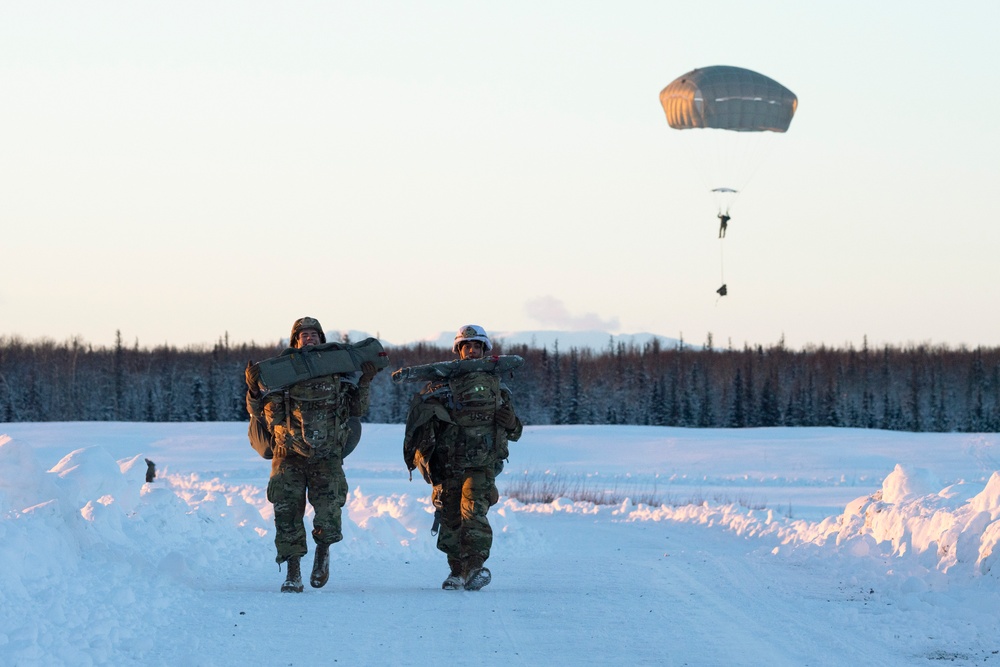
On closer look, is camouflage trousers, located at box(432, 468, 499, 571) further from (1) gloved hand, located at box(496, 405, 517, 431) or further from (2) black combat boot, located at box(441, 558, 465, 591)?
(1) gloved hand, located at box(496, 405, 517, 431)

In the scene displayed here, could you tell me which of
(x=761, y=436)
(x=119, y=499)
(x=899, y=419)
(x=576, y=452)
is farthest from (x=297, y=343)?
(x=899, y=419)

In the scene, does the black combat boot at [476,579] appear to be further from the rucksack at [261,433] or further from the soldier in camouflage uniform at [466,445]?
the rucksack at [261,433]

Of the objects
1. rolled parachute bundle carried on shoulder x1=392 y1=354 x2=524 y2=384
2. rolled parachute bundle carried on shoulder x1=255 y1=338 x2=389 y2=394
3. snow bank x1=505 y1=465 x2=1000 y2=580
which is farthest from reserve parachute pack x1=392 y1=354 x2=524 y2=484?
snow bank x1=505 y1=465 x2=1000 y2=580

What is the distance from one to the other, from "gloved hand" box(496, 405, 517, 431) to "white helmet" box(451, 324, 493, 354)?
1.77ft

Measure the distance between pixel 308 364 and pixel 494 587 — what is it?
2.39m

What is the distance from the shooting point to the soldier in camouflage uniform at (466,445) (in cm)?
1062

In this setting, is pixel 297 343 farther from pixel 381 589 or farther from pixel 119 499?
pixel 119 499

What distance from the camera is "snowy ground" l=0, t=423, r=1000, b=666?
707 centimetres

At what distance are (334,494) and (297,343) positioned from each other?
4.13 ft

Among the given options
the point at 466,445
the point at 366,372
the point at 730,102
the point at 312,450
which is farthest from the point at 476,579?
the point at 730,102

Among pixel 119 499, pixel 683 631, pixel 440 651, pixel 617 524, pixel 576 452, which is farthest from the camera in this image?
pixel 576 452

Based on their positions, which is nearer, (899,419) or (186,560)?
(186,560)

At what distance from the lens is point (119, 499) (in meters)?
12.2

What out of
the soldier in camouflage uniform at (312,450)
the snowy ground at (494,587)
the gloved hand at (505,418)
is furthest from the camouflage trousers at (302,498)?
the gloved hand at (505,418)
